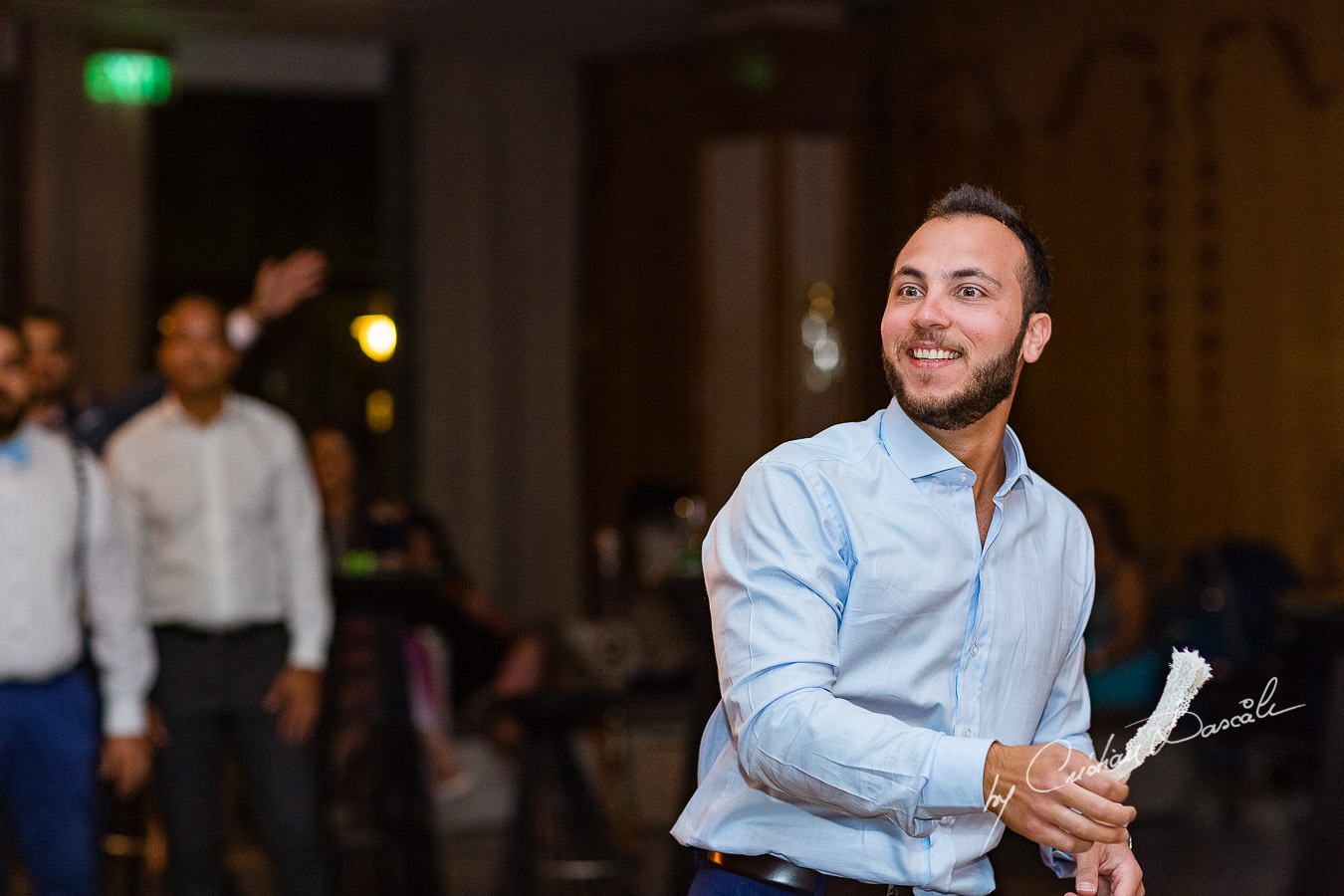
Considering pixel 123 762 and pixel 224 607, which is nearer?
pixel 123 762

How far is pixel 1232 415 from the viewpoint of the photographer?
259 inches

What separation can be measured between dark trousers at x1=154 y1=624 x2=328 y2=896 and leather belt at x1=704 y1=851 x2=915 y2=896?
2.45 meters

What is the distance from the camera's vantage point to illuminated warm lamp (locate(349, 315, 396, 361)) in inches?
369

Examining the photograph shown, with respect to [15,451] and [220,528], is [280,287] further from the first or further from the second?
[15,451]

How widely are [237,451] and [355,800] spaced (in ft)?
6.78

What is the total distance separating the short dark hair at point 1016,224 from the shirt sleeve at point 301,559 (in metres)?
2.72

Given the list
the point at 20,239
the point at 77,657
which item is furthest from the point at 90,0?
the point at 77,657

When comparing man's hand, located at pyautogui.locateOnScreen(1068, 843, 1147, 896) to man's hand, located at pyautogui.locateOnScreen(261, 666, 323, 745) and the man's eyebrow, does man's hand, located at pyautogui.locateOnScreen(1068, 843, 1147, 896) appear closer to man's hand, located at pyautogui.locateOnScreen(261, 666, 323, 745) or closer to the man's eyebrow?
A: the man's eyebrow

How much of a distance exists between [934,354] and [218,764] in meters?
2.83

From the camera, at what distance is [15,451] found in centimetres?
343

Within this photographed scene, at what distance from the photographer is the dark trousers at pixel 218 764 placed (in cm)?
376

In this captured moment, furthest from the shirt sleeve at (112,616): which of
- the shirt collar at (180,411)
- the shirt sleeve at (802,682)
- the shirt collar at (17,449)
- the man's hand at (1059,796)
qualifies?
the man's hand at (1059,796)

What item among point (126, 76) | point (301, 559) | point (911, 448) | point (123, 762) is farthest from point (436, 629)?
point (911, 448)

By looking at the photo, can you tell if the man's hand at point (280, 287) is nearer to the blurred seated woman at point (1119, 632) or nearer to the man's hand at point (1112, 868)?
the blurred seated woman at point (1119, 632)
